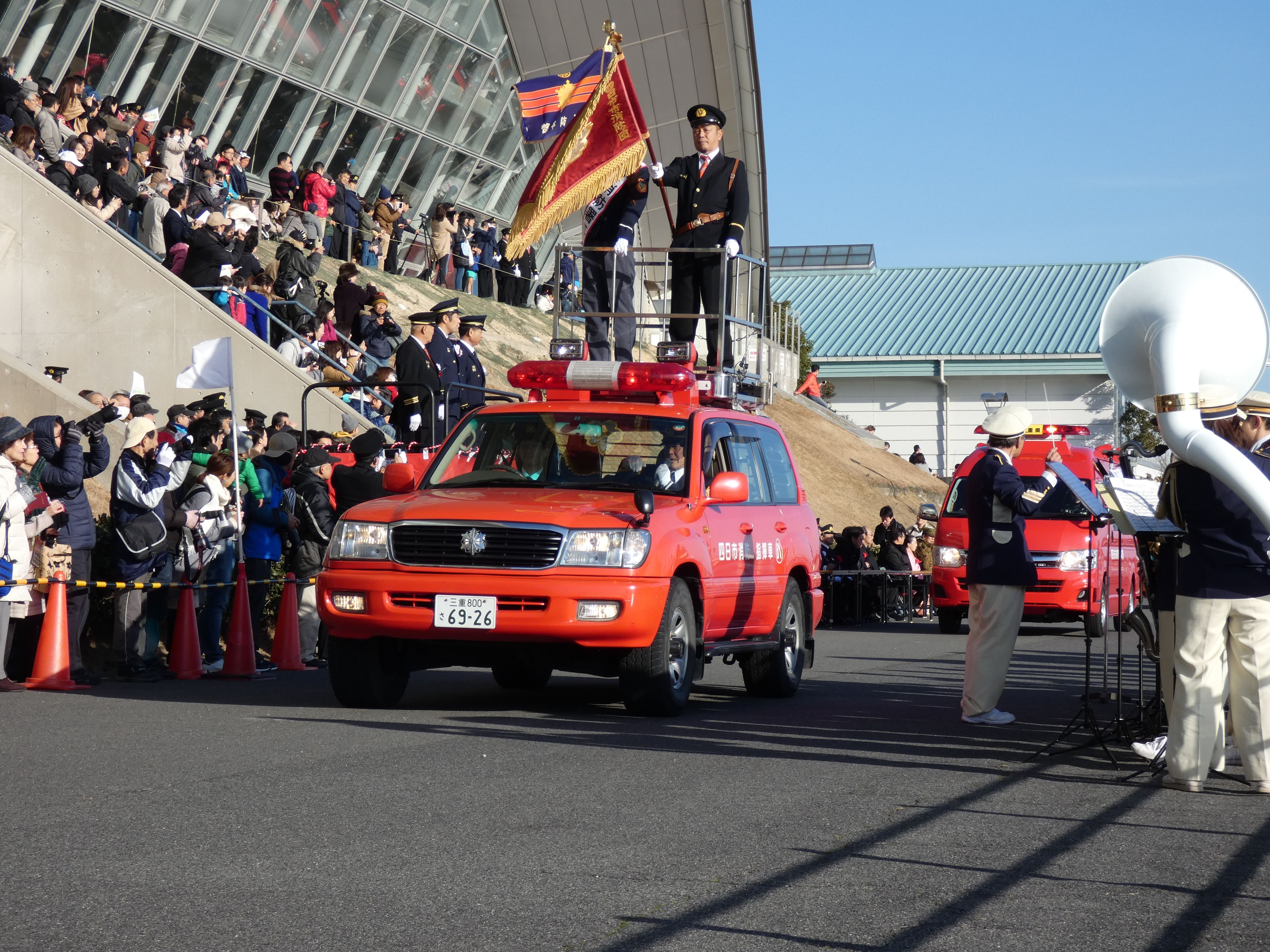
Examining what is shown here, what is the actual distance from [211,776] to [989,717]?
16.9 ft

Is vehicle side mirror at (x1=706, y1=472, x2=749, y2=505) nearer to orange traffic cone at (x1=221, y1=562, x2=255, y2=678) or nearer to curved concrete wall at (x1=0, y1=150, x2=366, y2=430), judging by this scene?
orange traffic cone at (x1=221, y1=562, x2=255, y2=678)

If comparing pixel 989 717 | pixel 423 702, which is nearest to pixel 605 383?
pixel 423 702

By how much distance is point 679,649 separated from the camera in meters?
10.6

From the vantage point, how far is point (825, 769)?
831 centimetres

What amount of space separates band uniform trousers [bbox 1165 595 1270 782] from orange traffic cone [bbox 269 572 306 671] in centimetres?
816

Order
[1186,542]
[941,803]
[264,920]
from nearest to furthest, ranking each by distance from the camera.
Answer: [264,920], [941,803], [1186,542]

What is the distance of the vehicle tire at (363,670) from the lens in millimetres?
10453

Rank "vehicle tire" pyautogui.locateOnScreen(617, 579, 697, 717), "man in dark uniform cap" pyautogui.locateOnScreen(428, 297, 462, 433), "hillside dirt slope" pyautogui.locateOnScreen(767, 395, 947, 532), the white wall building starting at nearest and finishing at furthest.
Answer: "vehicle tire" pyautogui.locateOnScreen(617, 579, 697, 717) < "man in dark uniform cap" pyautogui.locateOnScreen(428, 297, 462, 433) < "hillside dirt slope" pyautogui.locateOnScreen(767, 395, 947, 532) < the white wall building

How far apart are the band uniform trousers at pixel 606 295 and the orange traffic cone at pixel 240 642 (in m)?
3.57

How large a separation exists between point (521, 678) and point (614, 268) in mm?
3706

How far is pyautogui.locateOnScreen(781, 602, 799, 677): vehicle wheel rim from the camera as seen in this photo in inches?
489

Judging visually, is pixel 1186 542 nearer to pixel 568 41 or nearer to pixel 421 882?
pixel 421 882

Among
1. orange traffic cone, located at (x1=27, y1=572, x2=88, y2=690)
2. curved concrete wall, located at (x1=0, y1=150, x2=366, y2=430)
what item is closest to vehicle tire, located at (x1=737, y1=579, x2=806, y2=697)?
orange traffic cone, located at (x1=27, y1=572, x2=88, y2=690)

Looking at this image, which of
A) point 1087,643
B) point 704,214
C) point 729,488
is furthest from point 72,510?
point 1087,643
